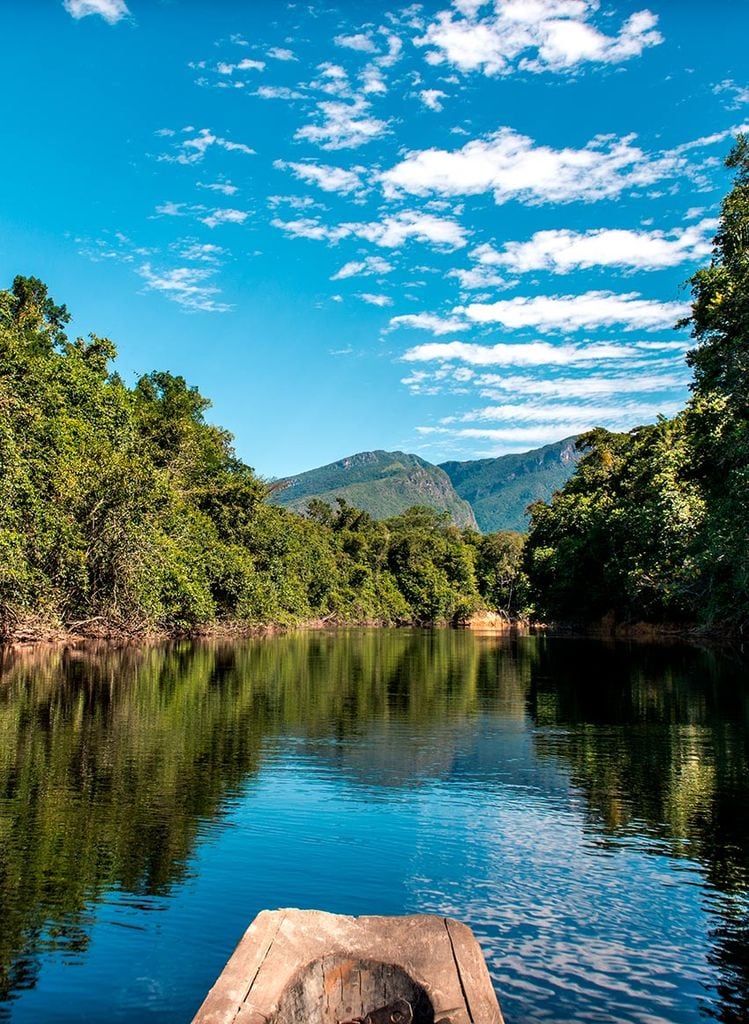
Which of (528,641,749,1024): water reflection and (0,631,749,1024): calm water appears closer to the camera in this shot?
(0,631,749,1024): calm water

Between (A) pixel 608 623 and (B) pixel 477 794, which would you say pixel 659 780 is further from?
(A) pixel 608 623

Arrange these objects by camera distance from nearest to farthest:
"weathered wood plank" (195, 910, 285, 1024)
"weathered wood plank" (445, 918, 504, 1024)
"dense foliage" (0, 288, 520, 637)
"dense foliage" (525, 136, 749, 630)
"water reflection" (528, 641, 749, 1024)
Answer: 1. "weathered wood plank" (195, 910, 285, 1024)
2. "weathered wood plank" (445, 918, 504, 1024)
3. "water reflection" (528, 641, 749, 1024)
4. "dense foliage" (525, 136, 749, 630)
5. "dense foliage" (0, 288, 520, 637)

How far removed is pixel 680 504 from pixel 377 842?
3892 cm

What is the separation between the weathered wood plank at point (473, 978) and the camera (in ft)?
13.9

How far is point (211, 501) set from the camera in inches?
2483

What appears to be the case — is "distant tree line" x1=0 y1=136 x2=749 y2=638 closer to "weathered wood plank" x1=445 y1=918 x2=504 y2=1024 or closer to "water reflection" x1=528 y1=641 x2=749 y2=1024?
"water reflection" x1=528 y1=641 x2=749 y2=1024

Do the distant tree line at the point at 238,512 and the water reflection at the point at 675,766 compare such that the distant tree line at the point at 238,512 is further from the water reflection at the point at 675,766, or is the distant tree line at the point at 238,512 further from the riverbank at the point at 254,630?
the water reflection at the point at 675,766

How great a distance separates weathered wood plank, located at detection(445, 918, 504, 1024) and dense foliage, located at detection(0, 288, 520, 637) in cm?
2520

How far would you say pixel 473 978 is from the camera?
178 inches

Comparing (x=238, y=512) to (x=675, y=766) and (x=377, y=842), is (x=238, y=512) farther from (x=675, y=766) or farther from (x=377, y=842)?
(x=377, y=842)

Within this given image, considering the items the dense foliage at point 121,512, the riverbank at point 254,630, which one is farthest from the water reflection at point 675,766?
the riverbank at point 254,630

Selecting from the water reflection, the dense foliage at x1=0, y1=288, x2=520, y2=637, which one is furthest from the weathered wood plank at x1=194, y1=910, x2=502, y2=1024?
the dense foliage at x1=0, y1=288, x2=520, y2=637

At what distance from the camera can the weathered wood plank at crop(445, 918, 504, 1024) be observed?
13.9 feet

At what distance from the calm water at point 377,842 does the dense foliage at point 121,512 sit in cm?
1497
